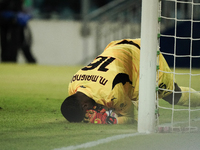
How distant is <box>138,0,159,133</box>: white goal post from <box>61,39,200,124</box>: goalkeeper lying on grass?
33 centimetres

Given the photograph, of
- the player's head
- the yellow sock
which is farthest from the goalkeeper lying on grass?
the yellow sock

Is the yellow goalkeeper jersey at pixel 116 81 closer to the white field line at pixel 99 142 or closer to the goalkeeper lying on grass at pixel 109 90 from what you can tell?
the goalkeeper lying on grass at pixel 109 90

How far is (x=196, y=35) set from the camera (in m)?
10.7

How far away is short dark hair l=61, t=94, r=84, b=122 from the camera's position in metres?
3.46

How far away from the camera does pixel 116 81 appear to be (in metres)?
3.54

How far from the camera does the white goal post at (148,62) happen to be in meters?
3.09

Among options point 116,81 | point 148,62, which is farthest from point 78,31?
point 148,62

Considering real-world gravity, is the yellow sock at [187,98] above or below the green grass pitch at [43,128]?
above

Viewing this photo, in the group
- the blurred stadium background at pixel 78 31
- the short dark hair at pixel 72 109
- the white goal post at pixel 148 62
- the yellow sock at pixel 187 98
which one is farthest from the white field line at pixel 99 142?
the blurred stadium background at pixel 78 31

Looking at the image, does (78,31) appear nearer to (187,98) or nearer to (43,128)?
(187,98)

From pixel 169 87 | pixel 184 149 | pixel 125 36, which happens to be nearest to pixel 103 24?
pixel 125 36

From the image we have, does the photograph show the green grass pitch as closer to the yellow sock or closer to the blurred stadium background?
the yellow sock

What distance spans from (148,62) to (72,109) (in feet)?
2.68

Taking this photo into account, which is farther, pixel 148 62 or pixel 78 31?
pixel 78 31
